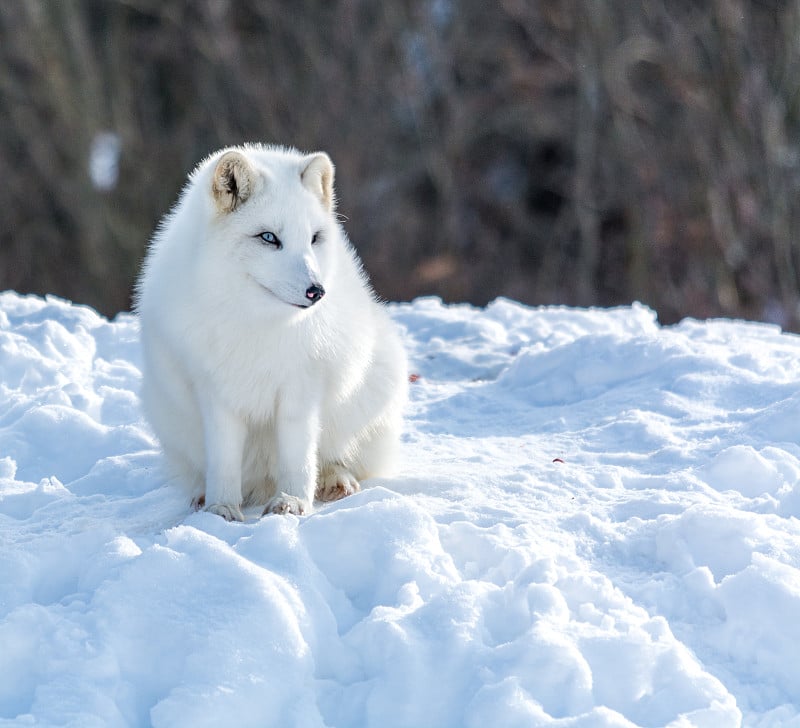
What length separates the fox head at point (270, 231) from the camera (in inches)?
160

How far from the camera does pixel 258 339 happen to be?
4238mm

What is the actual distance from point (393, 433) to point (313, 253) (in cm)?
100

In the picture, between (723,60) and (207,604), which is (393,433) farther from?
(723,60)

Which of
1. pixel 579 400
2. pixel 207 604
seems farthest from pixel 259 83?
pixel 207 604

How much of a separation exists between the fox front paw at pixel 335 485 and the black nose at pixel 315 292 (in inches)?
40.0

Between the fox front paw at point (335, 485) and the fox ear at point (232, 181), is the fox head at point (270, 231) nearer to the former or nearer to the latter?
the fox ear at point (232, 181)

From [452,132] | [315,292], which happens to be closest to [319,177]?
[315,292]

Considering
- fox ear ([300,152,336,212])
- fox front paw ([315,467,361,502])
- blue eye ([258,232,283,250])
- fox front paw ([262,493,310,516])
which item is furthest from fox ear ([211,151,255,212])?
fox front paw ([315,467,361,502])

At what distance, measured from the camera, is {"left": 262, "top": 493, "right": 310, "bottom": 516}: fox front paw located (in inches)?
165

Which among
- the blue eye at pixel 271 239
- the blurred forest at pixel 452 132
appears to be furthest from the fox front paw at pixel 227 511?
the blurred forest at pixel 452 132

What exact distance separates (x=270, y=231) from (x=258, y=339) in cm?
39

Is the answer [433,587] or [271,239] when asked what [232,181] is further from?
[433,587]

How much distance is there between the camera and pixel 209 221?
4250mm

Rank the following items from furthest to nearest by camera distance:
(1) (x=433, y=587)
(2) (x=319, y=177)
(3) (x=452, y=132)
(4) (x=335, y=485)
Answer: (3) (x=452, y=132)
(4) (x=335, y=485)
(2) (x=319, y=177)
(1) (x=433, y=587)
